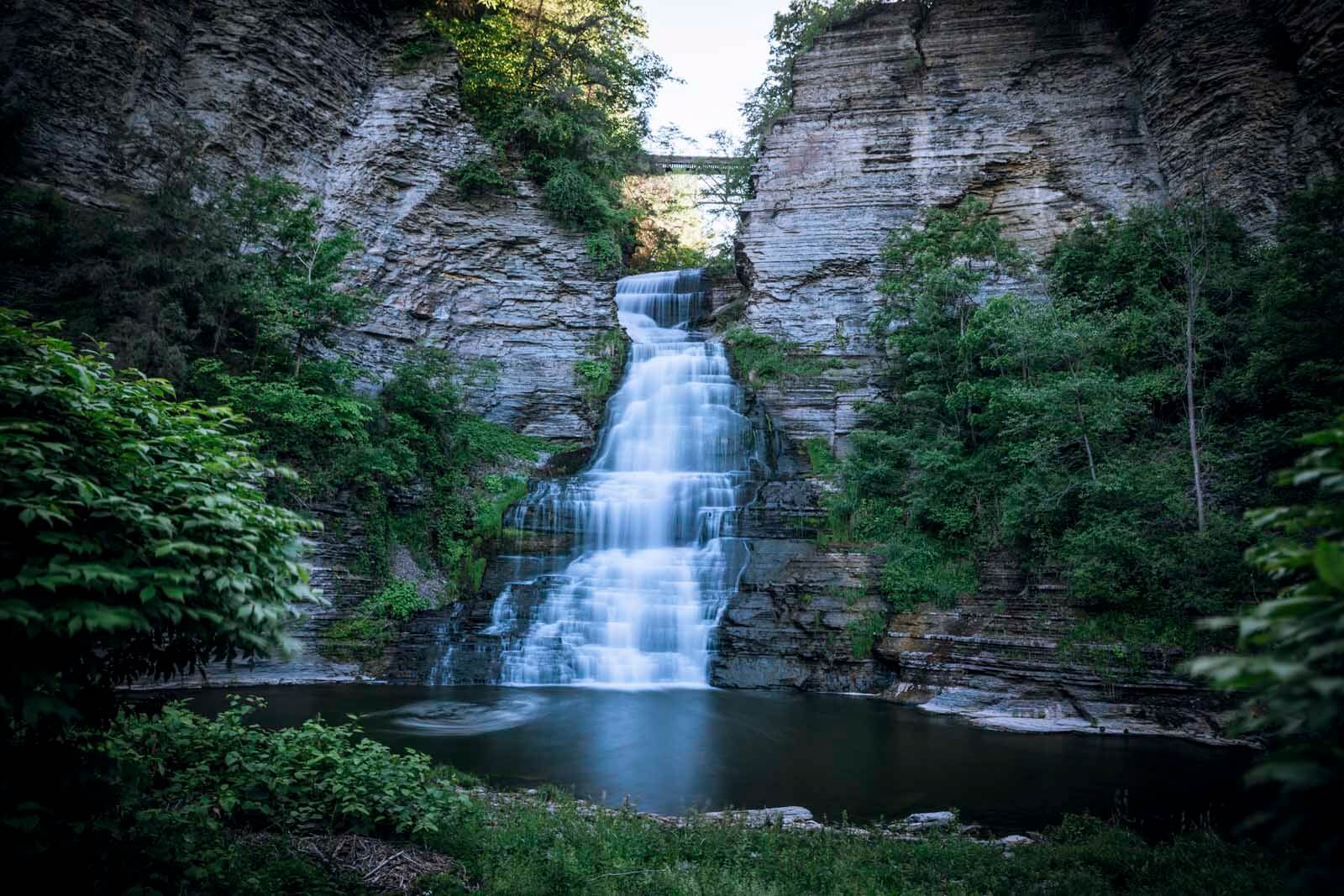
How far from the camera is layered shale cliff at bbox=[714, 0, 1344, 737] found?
13719 mm

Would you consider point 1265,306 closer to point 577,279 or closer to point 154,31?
point 577,279

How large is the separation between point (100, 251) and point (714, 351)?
56.5 feet

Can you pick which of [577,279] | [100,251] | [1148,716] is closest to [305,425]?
[100,251]

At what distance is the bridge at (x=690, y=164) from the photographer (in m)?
36.4

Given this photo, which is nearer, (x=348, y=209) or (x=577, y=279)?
(x=348, y=209)

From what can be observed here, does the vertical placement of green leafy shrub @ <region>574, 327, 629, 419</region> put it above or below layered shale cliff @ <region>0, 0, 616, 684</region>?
below

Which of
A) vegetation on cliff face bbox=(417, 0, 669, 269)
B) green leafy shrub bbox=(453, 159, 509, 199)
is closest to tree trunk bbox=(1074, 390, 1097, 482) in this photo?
vegetation on cliff face bbox=(417, 0, 669, 269)

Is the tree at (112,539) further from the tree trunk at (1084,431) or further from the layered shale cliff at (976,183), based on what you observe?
the tree trunk at (1084,431)

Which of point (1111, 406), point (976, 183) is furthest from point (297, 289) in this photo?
point (976, 183)

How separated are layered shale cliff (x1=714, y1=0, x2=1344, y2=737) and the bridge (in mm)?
9937

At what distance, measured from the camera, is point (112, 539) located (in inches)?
121

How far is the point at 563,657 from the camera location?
15570mm

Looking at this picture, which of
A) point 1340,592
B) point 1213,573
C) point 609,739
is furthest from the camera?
point 1213,573

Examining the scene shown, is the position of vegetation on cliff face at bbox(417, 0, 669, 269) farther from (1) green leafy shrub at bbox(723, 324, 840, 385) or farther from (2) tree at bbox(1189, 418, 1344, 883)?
(2) tree at bbox(1189, 418, 1344, 883)
